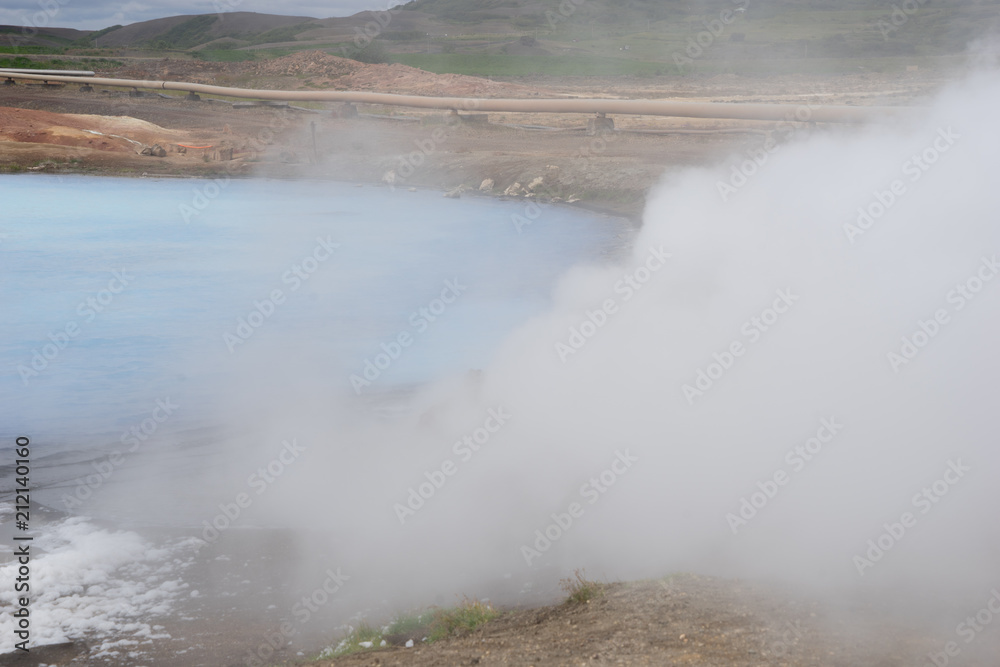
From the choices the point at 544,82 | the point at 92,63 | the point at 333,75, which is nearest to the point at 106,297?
the point at 333,75

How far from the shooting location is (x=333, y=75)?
4944cm
